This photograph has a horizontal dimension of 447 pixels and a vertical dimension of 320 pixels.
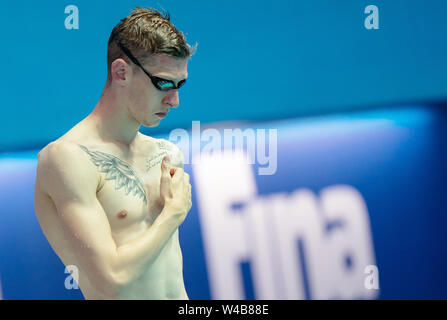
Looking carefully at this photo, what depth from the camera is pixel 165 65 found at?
2586 mm

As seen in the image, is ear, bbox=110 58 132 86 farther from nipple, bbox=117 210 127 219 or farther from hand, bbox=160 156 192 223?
nipple, bbox=117 210 127 219

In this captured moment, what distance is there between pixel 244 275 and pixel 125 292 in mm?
2701

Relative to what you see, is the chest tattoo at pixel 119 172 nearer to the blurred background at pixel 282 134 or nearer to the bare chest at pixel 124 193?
the bare chest at pixel 124 193

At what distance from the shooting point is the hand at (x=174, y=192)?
257 cm

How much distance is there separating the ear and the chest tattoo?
0.29m

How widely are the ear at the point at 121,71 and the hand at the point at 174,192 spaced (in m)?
0.38

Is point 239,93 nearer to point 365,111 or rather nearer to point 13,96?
point 365,111

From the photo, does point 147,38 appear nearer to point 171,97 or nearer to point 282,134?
point 171,97

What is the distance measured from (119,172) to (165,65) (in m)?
0.45

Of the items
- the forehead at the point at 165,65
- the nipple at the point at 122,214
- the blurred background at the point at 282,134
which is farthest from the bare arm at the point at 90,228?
the blurred background at the point at 282,134

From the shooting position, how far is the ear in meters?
2.59

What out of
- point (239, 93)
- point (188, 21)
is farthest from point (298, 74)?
point (188, 21)

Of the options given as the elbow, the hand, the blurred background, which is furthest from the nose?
the blurred background

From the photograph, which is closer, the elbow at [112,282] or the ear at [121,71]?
the elbow at [112,282]
